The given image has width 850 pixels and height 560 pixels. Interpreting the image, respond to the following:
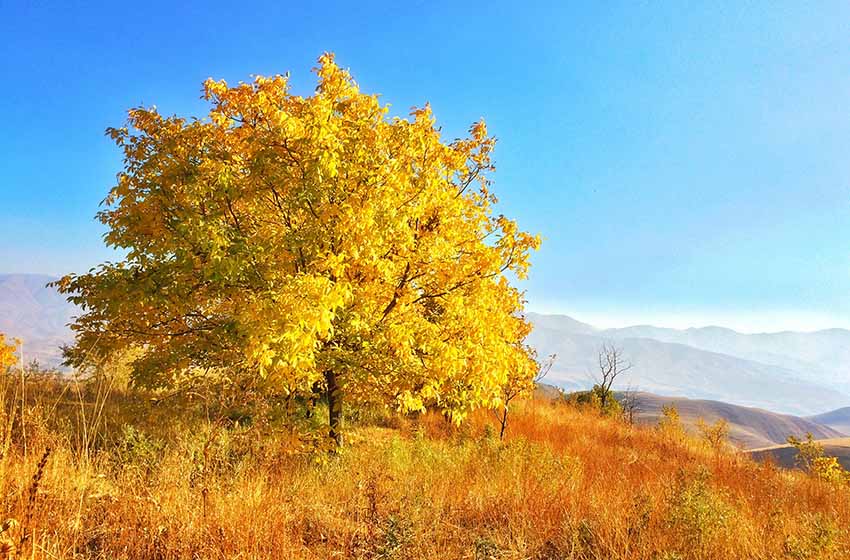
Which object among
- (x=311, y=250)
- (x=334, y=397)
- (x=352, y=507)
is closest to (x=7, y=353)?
(x=334, y=397)

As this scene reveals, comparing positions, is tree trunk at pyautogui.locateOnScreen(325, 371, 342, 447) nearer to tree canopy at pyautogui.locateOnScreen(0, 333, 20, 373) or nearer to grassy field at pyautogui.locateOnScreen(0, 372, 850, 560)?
grassy field at pyautogui.locateOnScreen(0, 372, 850, 560)

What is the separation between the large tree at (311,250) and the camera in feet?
22.5

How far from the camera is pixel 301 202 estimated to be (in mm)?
7012

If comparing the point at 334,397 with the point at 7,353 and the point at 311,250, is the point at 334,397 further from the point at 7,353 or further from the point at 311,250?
the point at 7,353

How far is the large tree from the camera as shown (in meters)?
6.87

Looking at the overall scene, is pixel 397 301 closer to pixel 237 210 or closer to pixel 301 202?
pixel 301 202

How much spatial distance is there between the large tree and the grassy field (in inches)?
49.6

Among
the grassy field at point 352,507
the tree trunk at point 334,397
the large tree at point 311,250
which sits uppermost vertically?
the large tree at point 311,250

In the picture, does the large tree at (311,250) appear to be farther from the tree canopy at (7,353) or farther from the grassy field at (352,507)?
the tree canopy at (7,353)

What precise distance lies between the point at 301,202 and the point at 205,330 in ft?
10.6

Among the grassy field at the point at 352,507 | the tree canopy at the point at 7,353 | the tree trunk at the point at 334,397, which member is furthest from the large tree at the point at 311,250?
the tree canopy at the point at 7,353

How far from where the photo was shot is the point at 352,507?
232 inches

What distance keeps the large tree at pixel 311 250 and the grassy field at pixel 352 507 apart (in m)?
1.26

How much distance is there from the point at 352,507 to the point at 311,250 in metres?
3.78
